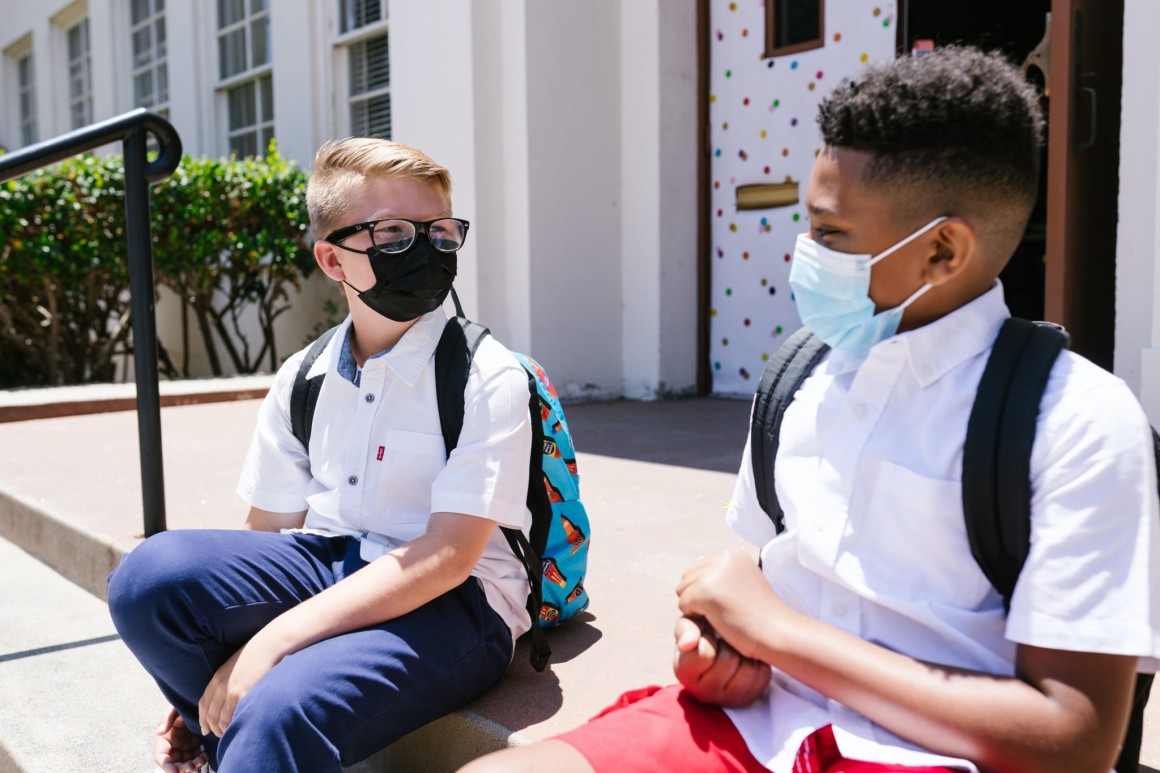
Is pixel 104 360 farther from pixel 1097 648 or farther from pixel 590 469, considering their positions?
pixel 1097 648

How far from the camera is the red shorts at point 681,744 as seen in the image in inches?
51.5

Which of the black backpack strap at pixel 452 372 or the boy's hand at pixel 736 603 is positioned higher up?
the black backpack strap at pixel 452 372

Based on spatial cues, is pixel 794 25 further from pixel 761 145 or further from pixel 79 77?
pixel 79 77

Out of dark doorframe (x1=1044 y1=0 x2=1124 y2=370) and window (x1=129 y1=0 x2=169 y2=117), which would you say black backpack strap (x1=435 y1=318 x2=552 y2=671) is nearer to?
dark doorframe (x1=1044 y1=0 x2=1124 y2=370)

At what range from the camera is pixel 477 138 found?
623 centimetres

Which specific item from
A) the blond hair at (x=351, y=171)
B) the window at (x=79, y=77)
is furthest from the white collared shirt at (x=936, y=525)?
the window at (x=79, y=77)

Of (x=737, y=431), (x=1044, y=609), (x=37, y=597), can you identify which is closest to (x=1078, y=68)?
(x=737, y=431)

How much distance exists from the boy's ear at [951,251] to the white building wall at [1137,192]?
9.73 feet

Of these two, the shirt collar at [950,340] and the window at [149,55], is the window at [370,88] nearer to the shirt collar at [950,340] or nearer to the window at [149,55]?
the window at [149,55]

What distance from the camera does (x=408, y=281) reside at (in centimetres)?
204

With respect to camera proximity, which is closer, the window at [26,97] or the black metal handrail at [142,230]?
the black metal handrail at [142,230]

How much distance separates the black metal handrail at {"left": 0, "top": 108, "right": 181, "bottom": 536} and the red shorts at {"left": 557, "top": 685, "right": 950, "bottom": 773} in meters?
2.25

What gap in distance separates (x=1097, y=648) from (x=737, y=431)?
4022mm

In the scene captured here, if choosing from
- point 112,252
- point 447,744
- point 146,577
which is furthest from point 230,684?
point 112,252
